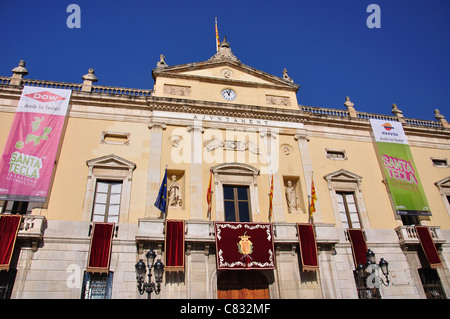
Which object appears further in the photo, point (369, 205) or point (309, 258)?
point (369, 205)

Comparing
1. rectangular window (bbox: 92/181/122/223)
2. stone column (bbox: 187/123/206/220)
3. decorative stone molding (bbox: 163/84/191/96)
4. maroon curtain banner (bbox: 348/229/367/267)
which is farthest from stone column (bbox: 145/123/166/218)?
maroon curtain banner (bbox: 348/229/367/267)

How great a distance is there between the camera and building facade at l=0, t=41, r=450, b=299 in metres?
13.2

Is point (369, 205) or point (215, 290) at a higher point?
point (369, 205)

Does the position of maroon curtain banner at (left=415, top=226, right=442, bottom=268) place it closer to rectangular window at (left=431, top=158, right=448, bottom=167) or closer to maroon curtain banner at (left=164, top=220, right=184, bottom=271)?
rectangular window at (left=431, top=158, right=448, bottom=167)

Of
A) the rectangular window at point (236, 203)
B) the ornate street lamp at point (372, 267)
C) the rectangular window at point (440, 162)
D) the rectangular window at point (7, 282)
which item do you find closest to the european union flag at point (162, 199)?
the rectangular window at point (236, 203)

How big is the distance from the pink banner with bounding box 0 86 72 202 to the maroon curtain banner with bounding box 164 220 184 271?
4958mm

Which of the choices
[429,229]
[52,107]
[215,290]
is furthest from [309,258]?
[52,107]

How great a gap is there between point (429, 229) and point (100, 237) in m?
14.7

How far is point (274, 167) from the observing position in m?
17.0

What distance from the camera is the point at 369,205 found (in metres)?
17.2

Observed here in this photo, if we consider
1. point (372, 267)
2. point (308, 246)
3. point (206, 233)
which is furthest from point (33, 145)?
point (372, 267)

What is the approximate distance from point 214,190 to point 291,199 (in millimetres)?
3692
